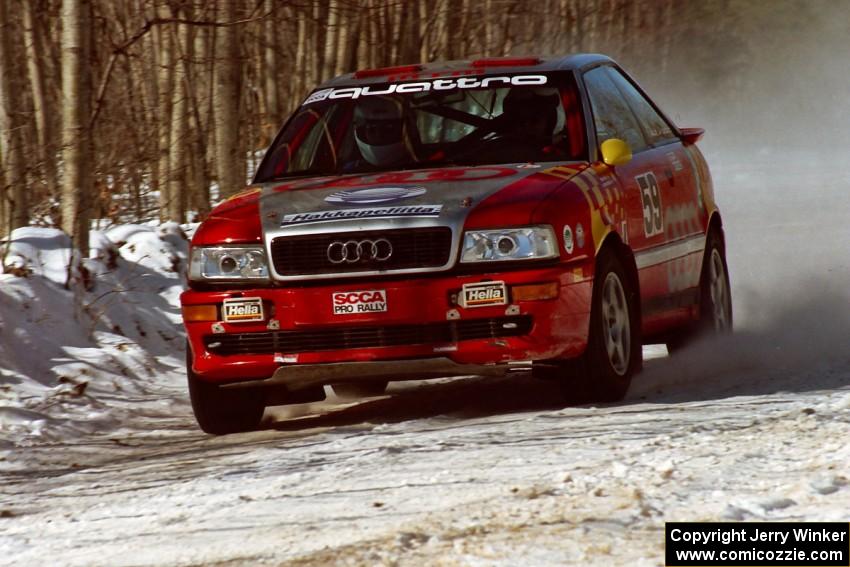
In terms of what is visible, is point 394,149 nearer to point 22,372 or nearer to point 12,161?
point 22,372

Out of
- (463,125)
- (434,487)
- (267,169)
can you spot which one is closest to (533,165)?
(463,125)

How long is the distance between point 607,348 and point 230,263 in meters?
1.65

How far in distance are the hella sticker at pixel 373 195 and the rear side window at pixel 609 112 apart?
4.04ft

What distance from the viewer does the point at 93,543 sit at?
5238mm

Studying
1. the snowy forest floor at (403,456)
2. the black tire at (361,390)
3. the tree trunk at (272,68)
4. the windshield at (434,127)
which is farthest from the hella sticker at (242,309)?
the tree trunk at (272,68)

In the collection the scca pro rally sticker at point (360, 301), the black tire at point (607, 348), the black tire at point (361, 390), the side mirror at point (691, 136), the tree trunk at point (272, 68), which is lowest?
the tree trunk at point (272, 68)

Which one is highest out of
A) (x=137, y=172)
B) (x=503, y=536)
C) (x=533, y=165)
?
(x=533, y=165)

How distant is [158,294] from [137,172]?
528cm

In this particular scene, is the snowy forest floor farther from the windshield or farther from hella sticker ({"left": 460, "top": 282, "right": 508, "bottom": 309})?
the windshield

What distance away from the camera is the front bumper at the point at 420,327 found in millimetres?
6992

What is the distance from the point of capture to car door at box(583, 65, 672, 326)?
7949 millimetres

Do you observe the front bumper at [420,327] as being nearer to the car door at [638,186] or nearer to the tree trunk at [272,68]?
the car door at [638,186]

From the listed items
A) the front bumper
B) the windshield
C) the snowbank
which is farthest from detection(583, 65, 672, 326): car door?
the snowbank

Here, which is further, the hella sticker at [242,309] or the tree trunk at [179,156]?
the tree trunk at [179,156]
